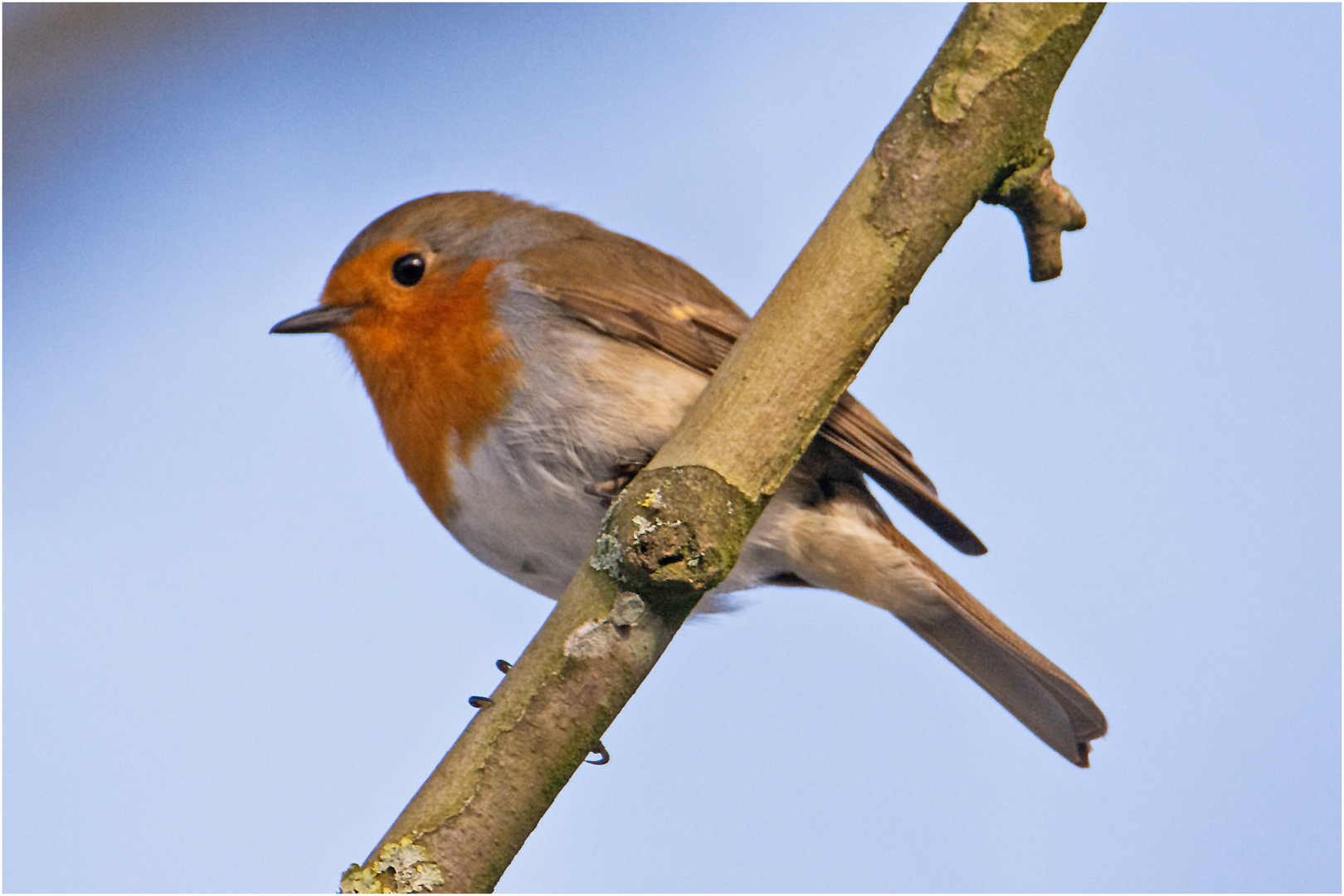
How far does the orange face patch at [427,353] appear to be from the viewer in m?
2.96

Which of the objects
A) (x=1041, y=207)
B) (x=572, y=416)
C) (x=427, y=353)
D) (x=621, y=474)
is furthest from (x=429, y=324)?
(x=1041, y=207)

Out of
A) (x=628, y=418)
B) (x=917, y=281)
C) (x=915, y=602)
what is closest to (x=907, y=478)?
(x=915, y=602)

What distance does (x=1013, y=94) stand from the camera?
1952 millimetres

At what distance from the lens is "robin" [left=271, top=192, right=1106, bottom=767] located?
114 inches

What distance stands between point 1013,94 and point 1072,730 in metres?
1.77

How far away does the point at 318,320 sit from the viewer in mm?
3438

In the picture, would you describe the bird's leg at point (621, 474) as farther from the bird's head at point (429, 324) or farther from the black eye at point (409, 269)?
the black eye at point (409, 269)

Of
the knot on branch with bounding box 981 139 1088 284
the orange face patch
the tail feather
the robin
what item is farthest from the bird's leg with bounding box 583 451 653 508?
the knot on branch with bounding box 981 139 1088 284

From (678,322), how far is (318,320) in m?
0.93

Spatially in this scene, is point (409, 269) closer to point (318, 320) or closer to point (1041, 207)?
point (318, 320)

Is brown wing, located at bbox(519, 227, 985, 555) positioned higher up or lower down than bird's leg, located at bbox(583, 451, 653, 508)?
higher up

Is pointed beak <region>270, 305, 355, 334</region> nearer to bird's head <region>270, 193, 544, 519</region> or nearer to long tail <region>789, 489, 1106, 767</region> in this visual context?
bird's head <region>270, 193, 544, 519</region>

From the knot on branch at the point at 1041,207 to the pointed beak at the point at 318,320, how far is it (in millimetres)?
1858

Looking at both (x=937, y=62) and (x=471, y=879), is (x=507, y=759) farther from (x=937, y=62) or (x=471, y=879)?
(x=937, y=62)
